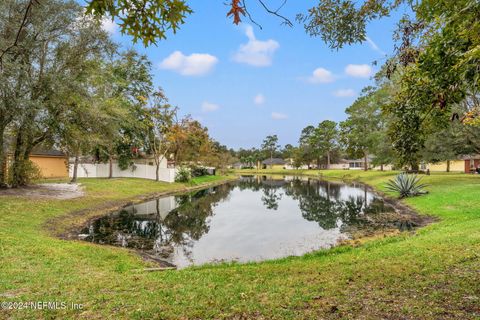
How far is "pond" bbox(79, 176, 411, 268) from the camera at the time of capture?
998 cm

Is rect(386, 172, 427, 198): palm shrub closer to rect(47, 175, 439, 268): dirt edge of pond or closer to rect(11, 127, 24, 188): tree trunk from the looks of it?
rect(47, 175, 439, 268): dirt edge of pond

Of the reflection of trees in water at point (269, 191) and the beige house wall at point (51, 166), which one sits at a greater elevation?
the beige house wall at point (51, 166)

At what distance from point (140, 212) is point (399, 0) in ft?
52.5

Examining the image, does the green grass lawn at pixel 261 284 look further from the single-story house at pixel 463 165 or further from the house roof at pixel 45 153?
the single-story house at pixel 463 165

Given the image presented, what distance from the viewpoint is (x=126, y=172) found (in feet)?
111

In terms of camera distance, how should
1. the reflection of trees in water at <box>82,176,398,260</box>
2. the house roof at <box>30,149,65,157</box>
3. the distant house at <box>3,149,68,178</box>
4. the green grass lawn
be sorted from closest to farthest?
the green grass lawn → the reflection of trees in water at <box>82,176,398,260</box> → the house roof at <box>30,149,65,157</box> → the distant house at <box>3,149,68,178</box>

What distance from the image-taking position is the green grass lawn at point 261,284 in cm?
391

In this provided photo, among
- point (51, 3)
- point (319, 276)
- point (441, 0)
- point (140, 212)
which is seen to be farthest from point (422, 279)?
point (51, 3)

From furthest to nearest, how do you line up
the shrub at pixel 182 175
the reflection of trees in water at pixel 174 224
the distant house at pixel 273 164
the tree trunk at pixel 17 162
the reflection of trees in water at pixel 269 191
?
the distant house at pixel 273 164, the shrub at pixel 182 175, the reflection of trees in water at pixel 269 191, the tree trunk at pixel 17 162, the reflection of trees in water at pixel 174 224

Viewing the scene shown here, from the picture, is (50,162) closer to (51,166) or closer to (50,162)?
(50,162)

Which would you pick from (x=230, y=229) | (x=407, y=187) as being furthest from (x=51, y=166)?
(x=407, y=187)

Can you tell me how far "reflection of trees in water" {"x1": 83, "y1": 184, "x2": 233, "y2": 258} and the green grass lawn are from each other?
1962mm

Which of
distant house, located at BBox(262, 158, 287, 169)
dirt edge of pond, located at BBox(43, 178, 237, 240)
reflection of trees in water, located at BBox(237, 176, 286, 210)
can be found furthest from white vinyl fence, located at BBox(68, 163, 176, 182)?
distant house, located at BBox(262, 158, 287, 169)

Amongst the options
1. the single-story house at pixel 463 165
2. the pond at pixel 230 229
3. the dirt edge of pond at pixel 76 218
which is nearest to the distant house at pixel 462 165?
the single-story house at pixel 463 165
